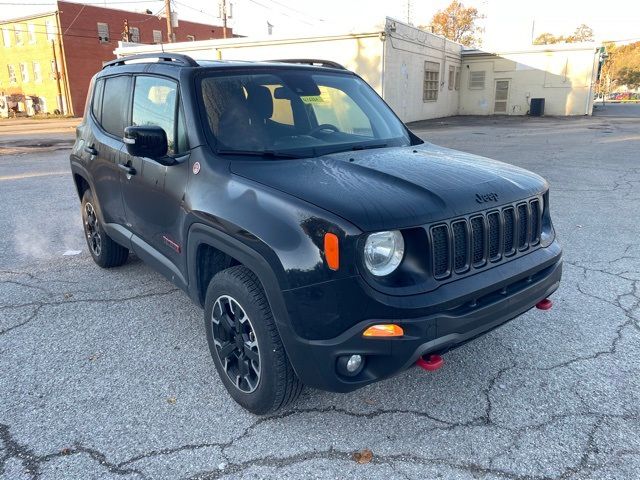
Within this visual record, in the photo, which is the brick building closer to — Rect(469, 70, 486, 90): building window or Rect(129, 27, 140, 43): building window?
Rect(129, 27, 140, 43): building window

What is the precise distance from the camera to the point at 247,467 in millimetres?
2461

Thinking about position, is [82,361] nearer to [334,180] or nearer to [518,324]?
[334,180]

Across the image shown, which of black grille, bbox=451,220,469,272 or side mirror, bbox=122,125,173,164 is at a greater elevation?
side mirror, bbox=122,125,173,164

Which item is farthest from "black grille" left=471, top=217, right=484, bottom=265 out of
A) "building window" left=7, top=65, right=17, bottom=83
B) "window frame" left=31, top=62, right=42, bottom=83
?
"building window" left=7, top=65, right=17, bottom=83

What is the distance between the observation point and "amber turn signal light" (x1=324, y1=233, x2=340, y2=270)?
2.24 m

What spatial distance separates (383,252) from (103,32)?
4695cm

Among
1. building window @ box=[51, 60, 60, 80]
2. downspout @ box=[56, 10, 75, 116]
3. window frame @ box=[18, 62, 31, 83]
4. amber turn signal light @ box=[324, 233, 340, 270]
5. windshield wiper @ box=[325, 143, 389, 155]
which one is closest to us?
amber turn signal light @ box=[324, 233, 340, 270]

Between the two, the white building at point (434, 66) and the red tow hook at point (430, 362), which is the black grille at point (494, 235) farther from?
the white building at point (434, 66)

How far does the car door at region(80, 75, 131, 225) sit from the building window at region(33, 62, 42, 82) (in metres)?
44.9

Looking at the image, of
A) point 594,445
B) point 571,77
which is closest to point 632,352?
point 594,445

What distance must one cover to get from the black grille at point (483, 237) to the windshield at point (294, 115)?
1.11 m

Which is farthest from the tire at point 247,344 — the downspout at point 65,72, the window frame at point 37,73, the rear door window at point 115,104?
the window frame at point 37,73

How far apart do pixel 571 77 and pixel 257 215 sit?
31.8 metres

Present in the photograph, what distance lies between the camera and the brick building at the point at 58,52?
3950 centimetres
